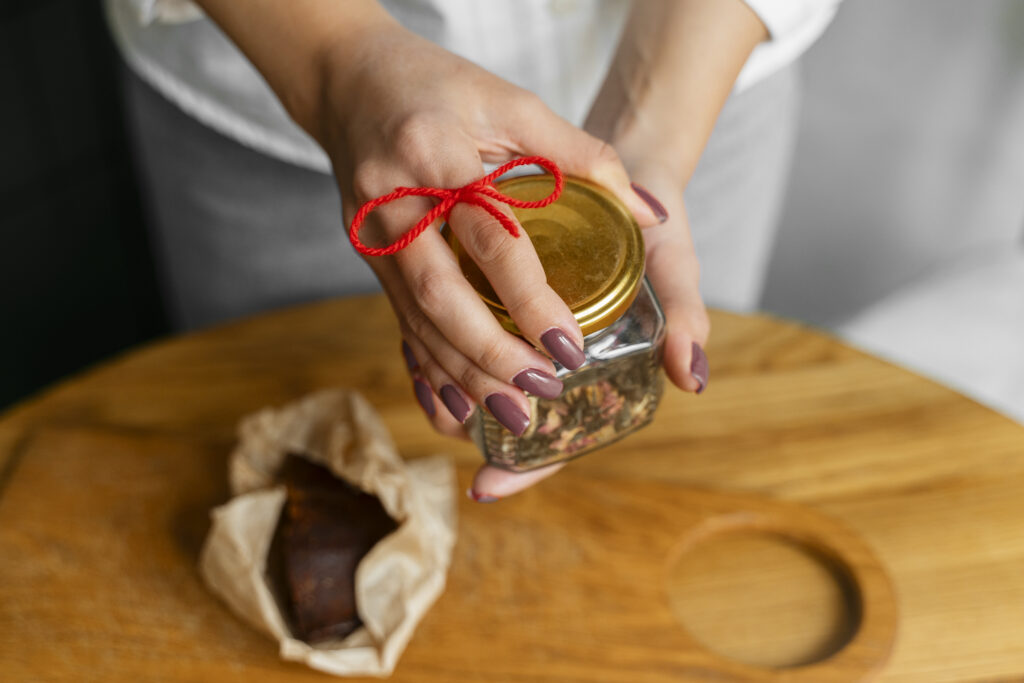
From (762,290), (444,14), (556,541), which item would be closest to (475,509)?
(556,541)

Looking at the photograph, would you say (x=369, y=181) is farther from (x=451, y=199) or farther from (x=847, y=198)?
(x=847, y=198)

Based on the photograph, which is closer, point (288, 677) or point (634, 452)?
point (288, 677)

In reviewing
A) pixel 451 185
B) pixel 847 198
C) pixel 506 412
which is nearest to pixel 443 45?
pixel 451 185

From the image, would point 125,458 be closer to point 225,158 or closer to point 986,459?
point 225,158

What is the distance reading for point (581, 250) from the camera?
1.88 ft

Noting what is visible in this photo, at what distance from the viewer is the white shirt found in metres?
0.88

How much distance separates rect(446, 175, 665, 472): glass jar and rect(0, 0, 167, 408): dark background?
4.39ft

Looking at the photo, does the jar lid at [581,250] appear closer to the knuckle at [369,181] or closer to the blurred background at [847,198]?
the knuckle at [369,181]

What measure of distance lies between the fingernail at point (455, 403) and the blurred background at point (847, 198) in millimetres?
767

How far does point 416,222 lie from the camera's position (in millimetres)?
603

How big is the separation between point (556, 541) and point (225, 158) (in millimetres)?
558

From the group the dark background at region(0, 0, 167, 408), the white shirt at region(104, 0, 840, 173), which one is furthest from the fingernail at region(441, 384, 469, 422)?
the dark background at region(0, 0, 167, 408)

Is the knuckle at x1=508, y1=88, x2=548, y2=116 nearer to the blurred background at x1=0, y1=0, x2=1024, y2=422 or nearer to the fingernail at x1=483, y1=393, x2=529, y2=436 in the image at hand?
the fingernail at x1=483, y1=393, x2=529, y2=436

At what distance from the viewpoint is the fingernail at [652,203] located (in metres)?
0.66
